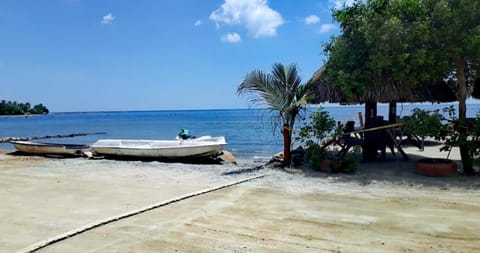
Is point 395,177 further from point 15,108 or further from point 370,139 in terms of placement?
point 15,108

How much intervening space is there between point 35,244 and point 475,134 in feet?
24.1

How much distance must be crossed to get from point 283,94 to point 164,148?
424cm

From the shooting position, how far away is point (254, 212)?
5.10m

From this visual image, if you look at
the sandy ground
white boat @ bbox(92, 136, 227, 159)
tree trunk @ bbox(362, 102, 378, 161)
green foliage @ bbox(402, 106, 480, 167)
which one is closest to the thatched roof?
tree trunk @ bbox(362, 102, 378, 161)

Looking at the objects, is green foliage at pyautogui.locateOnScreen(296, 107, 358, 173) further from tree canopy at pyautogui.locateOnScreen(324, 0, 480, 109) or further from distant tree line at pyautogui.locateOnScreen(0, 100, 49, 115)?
distant tree line at pyautogui.locateOnScreen(0, 100, 49, 115)

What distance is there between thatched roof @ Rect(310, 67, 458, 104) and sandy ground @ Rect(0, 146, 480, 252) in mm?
1594

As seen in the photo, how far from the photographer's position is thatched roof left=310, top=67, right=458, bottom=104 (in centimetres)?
859

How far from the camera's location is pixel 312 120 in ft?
28.6

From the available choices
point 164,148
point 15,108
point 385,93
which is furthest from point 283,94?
point 15,108

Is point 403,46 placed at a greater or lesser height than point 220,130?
greater

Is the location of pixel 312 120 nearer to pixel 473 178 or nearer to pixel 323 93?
pixel 323 93

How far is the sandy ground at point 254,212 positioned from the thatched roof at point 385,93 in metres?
1.59

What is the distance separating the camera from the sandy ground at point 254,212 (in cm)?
390

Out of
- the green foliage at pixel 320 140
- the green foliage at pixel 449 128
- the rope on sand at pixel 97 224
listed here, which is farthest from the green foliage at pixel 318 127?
the rope on sand at pixel 97 224
